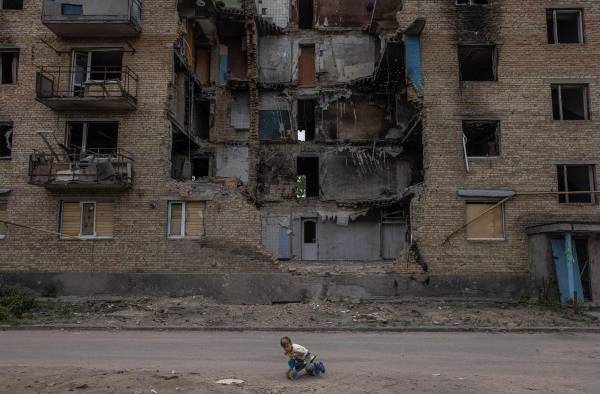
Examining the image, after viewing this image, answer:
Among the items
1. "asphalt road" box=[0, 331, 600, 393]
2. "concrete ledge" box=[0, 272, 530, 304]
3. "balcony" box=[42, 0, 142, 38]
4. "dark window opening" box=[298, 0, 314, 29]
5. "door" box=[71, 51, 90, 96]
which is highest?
"dark window opening" box=[298, 0, 314, 29]

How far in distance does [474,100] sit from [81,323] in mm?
15373

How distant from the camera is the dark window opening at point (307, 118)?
87.4 ft

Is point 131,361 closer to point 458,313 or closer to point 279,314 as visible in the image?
point 279,314

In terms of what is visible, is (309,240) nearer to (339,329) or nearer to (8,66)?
(339,329)

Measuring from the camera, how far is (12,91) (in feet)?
65.7

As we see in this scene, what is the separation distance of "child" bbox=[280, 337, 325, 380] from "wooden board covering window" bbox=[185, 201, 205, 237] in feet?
37.9

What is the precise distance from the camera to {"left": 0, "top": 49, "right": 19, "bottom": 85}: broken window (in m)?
20.4

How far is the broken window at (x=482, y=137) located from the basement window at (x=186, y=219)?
10333 mm

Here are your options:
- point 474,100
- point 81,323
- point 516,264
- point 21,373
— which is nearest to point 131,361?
point 21,373

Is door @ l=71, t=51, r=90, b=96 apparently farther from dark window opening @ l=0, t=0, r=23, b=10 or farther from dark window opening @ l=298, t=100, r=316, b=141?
dark window opening @ l=298, t=100, r=316, b=141

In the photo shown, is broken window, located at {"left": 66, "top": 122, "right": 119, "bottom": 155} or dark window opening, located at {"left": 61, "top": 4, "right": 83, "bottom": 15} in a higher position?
dark window opening, located at {"left": 61, "top": 4, "right": 83, "bottom": 15}

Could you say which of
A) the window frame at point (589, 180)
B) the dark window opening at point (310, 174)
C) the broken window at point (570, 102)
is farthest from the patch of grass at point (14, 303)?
the broken window at point (570, 102)

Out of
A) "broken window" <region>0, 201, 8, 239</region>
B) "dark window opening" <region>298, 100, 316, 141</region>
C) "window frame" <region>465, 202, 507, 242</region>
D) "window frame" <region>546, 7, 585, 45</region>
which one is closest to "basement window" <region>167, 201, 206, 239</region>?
"broken window" <region>0, 201, 8, 239</region>

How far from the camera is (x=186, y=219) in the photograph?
19.4 m
